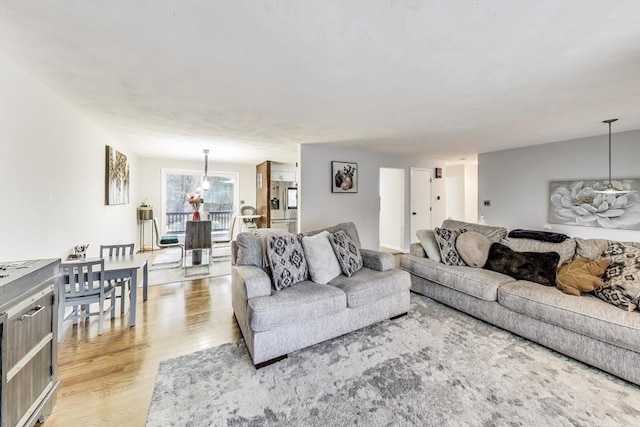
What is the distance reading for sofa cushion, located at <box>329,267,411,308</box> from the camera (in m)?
2.32

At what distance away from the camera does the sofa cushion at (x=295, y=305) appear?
1889mm

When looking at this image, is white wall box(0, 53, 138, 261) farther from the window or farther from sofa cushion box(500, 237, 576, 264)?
sofa cushion box(500, 237, 576, 264)

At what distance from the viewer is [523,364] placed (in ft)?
6.30

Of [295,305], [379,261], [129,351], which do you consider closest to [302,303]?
[295,305]

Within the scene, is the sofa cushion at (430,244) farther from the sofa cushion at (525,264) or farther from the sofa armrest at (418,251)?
the sofa cushion at (525,264)

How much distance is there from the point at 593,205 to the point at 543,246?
207cm

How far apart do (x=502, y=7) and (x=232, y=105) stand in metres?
2.27

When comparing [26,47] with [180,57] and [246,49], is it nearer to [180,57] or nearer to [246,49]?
[180,57]

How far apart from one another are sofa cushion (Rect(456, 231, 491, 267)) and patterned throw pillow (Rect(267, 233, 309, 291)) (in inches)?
73.9

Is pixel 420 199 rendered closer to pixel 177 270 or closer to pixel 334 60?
pixel 334 60

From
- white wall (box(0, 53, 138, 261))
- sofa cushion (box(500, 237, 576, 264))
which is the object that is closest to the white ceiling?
white wall (box(0, 53, 138, 261))

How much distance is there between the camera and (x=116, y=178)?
4.04m


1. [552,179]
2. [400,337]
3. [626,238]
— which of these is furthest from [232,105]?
[626,238]

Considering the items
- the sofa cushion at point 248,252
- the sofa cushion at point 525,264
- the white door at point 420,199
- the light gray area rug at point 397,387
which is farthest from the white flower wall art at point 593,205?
the sofa cushion at point 248,252
